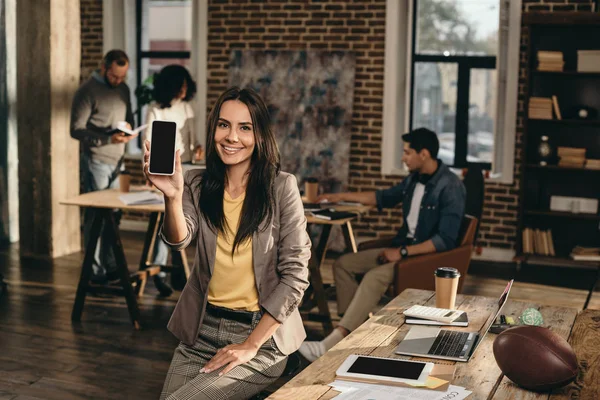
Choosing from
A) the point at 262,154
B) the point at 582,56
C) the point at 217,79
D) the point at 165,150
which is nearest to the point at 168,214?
the point at 165,150

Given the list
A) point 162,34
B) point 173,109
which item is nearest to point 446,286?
point 173,109

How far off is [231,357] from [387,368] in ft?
1.66

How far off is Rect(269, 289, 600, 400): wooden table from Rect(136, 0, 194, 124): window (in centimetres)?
595

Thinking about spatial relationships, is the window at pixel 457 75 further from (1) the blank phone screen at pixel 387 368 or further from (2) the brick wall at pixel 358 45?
(1) the blank phone screen at pixel 387 368

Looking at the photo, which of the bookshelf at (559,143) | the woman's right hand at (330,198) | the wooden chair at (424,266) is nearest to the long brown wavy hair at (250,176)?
the wooden chair at (424,266)

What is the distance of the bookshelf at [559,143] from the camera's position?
7.02m

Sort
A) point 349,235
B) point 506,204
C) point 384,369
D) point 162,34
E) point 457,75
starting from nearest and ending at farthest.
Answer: point 384,369 → point 349,235 → point 506,204 → point 457,75 → point 162,34

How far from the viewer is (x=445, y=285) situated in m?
2.89

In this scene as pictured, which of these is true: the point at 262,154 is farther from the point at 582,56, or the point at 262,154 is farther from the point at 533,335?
the point at 582,56

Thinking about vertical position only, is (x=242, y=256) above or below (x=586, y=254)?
above

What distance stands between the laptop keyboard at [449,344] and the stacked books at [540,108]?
15.6 feet

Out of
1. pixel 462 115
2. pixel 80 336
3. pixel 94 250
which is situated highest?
pixel 462 115

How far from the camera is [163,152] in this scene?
7.28 feet

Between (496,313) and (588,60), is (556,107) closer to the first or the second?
(588,60)
